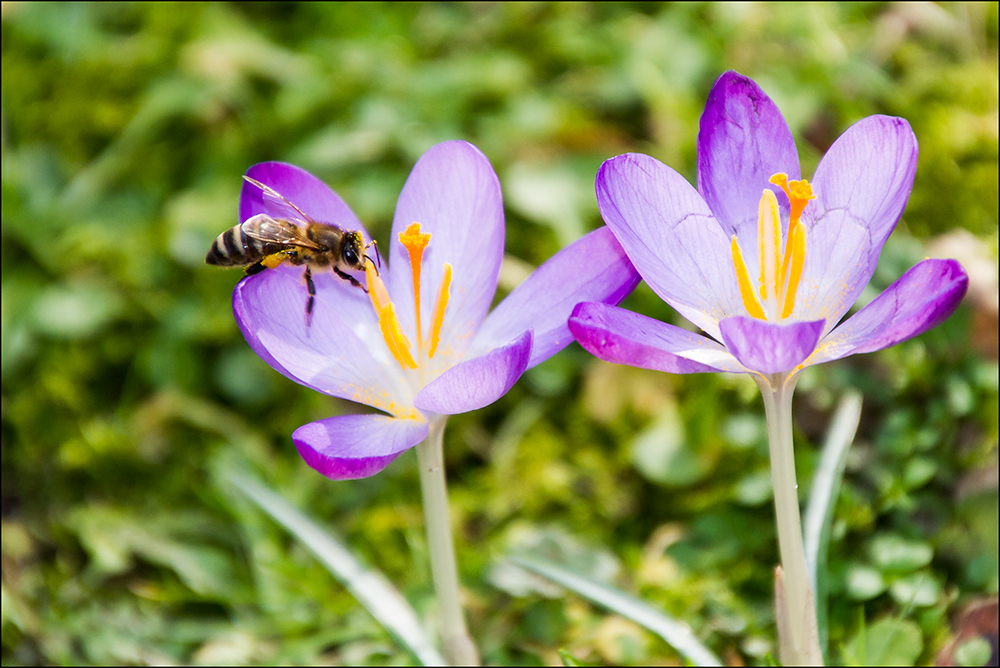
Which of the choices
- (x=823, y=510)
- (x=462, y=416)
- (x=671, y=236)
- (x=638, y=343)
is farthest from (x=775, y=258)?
(x=462, y=416)

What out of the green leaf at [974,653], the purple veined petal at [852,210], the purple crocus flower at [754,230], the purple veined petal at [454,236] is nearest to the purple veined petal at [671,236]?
the purple crocus flower at [754,230]

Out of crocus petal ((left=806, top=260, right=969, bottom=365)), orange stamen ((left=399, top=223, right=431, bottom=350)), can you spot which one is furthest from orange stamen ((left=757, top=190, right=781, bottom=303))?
orange stamen ((left=399, top=223, right=431, bottom=350))

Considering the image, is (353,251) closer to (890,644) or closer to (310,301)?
(310,301)

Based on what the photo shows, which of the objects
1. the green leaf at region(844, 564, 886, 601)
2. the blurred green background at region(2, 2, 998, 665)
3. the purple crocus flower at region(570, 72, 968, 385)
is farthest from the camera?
the blurred green background at region(2, 2, 998, 665)

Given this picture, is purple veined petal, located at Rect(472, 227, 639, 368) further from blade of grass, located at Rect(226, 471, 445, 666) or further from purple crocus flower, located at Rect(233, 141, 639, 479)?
blade of grass, located at Rect(226, 471, 445, 666)

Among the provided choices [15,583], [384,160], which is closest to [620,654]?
[15,583]

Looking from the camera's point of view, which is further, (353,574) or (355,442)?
(353,574)

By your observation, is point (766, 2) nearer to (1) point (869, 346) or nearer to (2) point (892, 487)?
(2) point (892, 487)
